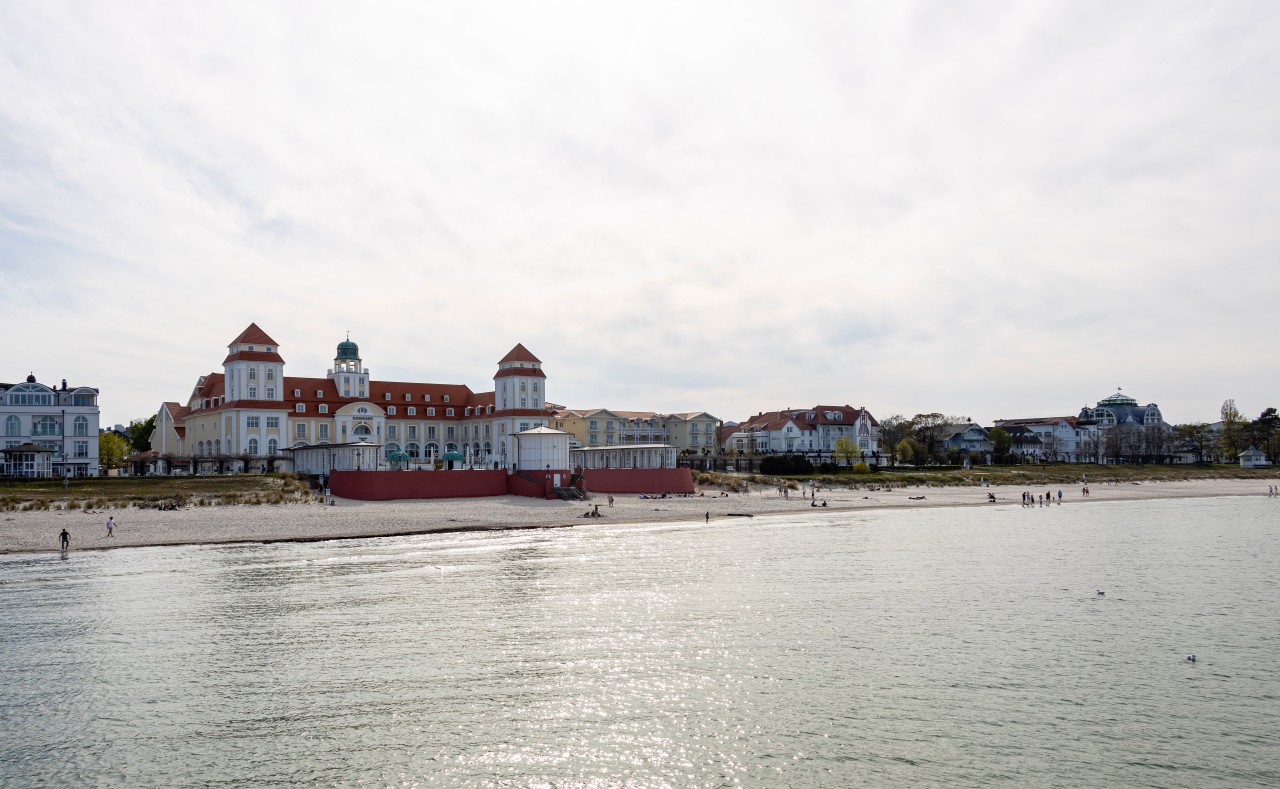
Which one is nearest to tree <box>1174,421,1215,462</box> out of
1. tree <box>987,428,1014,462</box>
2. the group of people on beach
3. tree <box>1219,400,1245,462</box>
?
tree <box>1219,400,1245,462</box>

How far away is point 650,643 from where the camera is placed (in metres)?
23.1

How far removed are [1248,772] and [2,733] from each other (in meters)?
23.4

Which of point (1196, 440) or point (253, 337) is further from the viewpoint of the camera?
point (1196, 440)

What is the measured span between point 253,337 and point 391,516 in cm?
4241

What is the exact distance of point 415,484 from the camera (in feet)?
226

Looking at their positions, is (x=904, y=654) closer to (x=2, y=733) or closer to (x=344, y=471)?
(x=2, y=733)

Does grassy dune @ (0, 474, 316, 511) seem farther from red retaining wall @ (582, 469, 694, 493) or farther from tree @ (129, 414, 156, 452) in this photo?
tree @ (129, 414, 156, 452)

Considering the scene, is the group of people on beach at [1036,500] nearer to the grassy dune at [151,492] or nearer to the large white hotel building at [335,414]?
the large white hotel building at [335,414]

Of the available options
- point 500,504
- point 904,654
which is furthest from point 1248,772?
point 500,504

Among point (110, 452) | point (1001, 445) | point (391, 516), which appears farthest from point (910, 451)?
point (110, 452)

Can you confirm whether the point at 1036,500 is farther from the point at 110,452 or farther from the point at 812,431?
the point at 110,452

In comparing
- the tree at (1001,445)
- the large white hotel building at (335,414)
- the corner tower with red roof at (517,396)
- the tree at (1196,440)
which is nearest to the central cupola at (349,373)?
the large white hotel building at (335,414)

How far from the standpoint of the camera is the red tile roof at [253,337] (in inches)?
3455

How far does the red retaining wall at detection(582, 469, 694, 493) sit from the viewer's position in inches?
3100
